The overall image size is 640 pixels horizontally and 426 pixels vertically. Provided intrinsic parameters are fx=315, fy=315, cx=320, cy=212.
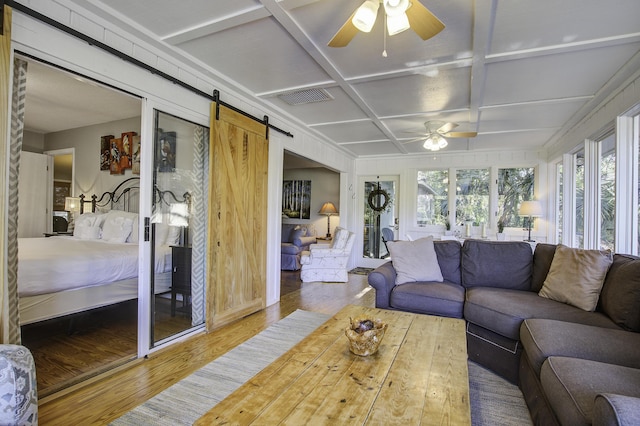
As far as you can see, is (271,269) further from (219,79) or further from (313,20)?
(313,20)

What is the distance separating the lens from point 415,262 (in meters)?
3.41

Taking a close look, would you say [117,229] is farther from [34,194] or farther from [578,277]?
[578,277]

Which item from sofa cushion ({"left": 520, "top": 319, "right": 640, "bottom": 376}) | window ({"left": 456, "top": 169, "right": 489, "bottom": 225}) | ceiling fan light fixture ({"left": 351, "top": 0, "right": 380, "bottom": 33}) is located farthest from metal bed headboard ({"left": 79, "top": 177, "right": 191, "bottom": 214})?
window ({"left": 456, "top": 169, "right": 489, "bottom": 225})

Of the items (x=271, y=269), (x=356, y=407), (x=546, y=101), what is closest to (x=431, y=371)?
(x=356, y=407)

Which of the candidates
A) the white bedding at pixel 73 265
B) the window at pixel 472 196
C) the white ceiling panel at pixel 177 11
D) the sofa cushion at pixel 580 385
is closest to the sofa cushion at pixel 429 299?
the sofa cushion at pixel 580 385

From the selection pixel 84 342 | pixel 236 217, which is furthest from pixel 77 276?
pixel 236 217

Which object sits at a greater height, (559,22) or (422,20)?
(559,22)

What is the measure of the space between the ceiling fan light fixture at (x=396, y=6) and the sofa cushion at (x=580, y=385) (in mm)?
1944

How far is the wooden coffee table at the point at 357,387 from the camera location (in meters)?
1.15

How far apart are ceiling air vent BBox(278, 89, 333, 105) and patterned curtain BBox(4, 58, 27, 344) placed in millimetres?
2301

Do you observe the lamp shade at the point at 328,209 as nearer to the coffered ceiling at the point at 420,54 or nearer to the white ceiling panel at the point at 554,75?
the coffered ceiling at the point at 420,54

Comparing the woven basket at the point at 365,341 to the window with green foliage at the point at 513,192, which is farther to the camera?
the window with green foliage at the point at 513,192

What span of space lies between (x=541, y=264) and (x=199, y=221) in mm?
3435

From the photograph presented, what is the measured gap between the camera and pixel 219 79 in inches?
128
